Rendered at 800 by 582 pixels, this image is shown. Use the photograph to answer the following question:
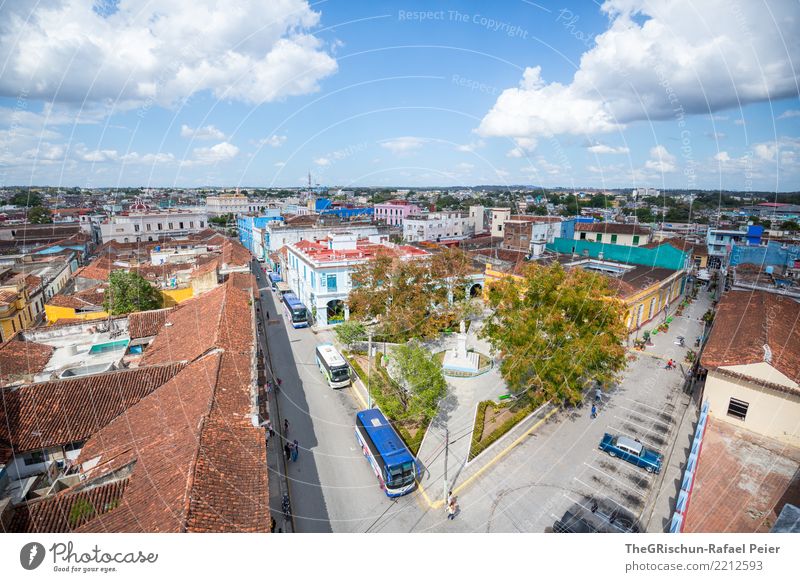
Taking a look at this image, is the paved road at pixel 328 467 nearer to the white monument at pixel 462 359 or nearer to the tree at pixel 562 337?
the white monument at pixel 462 359

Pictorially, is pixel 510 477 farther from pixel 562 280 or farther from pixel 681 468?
pixel 562 280

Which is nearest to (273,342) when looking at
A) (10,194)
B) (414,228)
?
(414,228)

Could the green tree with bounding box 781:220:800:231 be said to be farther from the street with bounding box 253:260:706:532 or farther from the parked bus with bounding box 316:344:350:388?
the parked bus with bounding box 316:344:350:388

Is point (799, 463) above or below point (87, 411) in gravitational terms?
below

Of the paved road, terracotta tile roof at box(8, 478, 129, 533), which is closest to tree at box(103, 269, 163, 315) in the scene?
the paved road

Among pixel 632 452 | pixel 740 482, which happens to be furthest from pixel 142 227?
pixel 740 482
